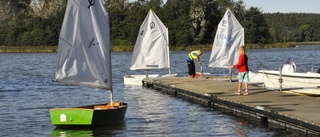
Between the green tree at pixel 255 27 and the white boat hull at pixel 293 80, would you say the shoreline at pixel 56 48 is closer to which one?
the green tree at pixel 255 27

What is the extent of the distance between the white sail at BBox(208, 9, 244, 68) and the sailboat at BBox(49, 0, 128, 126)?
1485 cm

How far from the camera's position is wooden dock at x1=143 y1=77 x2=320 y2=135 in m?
22.2

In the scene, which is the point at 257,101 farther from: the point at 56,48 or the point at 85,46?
the point at 56,48

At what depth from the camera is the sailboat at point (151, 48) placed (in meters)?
44.3

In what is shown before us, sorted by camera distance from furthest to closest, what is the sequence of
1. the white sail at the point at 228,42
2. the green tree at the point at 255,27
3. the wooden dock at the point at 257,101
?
1. the green tree at the point at 255,27
2. the white sail at the point at 228,42
3. the wooden dock at the point at 257,101

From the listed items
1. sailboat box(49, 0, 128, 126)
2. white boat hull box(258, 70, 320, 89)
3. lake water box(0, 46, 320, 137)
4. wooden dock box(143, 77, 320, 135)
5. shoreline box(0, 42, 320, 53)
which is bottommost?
lake water box(0, 46, 320, 137)

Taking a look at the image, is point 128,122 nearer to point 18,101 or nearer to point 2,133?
point 2,133

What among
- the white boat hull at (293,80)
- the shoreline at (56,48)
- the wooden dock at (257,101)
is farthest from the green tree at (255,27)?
the white boat hull at (293,80)

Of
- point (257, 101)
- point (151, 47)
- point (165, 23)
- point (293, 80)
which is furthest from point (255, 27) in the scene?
point (257, 101)

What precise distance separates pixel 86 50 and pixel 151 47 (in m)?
19.7

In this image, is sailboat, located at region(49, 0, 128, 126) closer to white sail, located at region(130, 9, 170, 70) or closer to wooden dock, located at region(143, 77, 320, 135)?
wooden dock, located at region(143, 77, 320, 135)

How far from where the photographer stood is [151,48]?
44344 millimetres

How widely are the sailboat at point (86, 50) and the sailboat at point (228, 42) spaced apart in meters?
14.8

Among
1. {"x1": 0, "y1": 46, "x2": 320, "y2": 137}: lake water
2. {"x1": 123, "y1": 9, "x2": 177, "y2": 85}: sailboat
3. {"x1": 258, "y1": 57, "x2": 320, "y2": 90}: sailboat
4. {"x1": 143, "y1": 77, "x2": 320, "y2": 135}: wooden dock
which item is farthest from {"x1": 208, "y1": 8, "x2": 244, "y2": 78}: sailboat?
{"x1": 123, "y1": 9, "x2": 177, "y2": 85}: sailboat
